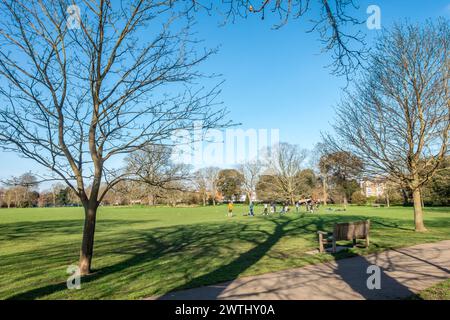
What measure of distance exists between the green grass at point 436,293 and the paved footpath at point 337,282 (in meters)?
0.16

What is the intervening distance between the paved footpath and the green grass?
0.16m

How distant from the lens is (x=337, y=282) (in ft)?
20.7

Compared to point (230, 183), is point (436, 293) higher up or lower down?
lower down

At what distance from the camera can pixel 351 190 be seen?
223 ft

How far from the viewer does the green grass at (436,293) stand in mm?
5127

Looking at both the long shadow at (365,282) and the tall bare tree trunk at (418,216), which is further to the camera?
the tall bare tree trunk at (418,216)

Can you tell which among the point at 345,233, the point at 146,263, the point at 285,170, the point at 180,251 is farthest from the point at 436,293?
the point at 285,170

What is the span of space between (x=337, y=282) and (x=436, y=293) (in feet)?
5.32

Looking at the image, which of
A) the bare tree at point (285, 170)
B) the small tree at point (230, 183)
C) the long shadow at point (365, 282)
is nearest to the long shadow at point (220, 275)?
the long shadow at point (365, 282)

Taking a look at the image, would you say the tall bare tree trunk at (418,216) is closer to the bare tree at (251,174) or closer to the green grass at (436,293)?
the green grass at (436,293)

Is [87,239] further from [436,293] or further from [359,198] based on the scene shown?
[359,198]

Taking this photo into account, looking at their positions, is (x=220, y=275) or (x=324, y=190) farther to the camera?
(x=324, y=190)
